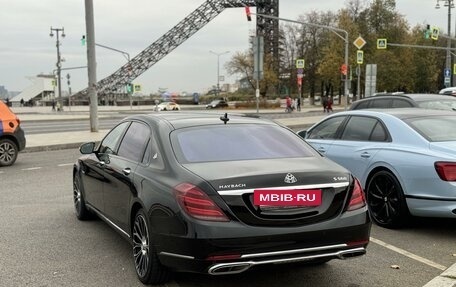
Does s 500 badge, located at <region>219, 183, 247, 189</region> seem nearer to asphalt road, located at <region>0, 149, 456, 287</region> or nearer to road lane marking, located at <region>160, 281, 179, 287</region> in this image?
asphalt road, located at <region>0, 149, 456, 287</region>

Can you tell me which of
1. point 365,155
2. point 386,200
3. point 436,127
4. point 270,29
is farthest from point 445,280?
point 270,29

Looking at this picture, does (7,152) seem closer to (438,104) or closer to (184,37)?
(438,104)

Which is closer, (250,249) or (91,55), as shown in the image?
(250,249)

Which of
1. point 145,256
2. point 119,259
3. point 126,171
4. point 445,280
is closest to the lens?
point 145,256

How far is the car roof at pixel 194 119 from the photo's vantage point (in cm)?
514

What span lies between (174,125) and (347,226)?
6.12 ft

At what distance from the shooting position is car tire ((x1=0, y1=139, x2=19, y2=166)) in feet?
42.5

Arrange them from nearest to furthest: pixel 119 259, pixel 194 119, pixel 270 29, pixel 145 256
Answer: pixel 145 256 → pixel 194 119 → pixel 119 259 → pixel 270 29

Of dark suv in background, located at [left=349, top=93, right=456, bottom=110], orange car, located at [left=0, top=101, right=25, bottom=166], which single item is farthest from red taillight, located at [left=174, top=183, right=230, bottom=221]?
dark suv in background, located at [left=349, top=93, right=456, bottom=110]

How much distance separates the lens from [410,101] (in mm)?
13250

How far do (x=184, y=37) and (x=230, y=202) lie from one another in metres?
83.2

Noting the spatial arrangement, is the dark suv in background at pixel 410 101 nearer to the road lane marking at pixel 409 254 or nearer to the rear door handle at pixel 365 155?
the rear door handle at pixel 365 155

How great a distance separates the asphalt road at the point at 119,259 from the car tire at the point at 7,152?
5283 millimetres

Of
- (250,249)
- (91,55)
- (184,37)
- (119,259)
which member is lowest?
(119,259)
